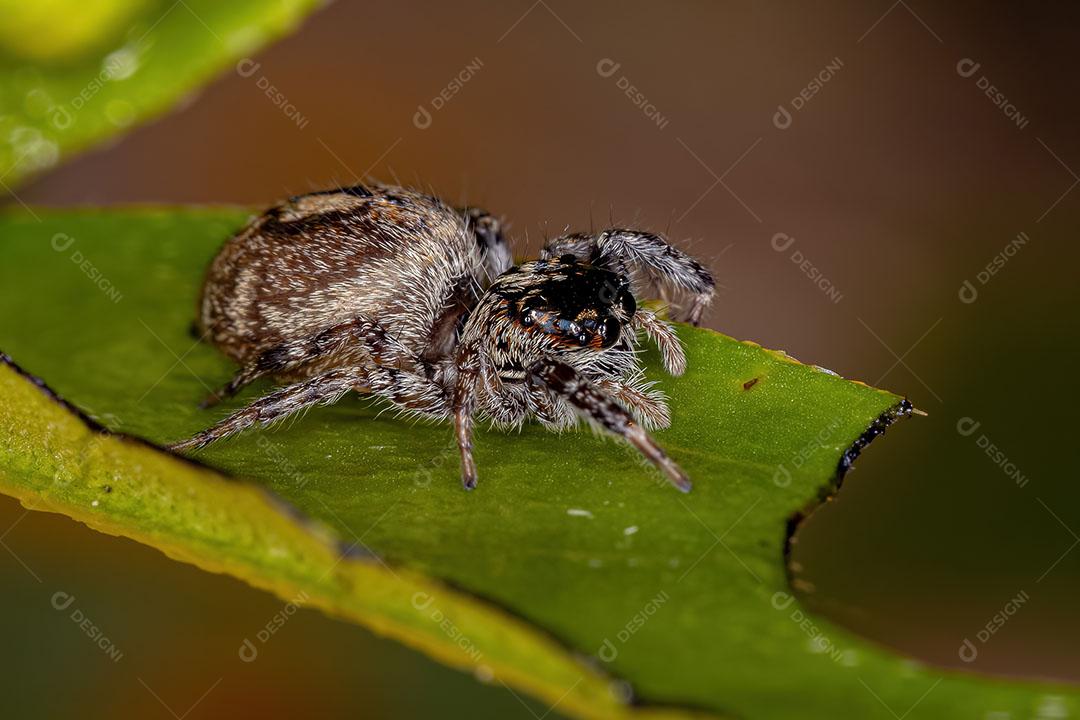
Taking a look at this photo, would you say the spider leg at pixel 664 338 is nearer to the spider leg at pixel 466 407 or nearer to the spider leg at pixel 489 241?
the spider leg at pixel 466 407

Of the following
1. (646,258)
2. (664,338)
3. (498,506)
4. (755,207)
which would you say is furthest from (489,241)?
(755,207)

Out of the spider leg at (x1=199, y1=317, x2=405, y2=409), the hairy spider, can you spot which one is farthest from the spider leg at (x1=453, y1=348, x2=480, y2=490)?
the spider leg at (x1=199, y1=317, x2=405, y2=409)

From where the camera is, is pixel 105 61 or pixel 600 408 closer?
pixel 600 408

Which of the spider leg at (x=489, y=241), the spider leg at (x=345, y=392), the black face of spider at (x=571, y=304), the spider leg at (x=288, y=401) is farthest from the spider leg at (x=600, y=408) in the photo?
the spider leg at (x=489, y=241)

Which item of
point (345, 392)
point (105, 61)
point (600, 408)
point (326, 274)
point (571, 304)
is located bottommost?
point (345, 392)

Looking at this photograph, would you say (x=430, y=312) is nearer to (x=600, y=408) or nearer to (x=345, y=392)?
(x=345, y=392)

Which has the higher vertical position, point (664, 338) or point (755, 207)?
point (755, 207)
